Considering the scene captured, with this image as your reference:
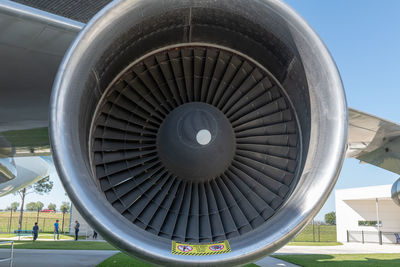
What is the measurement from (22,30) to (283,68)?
2.24 meters

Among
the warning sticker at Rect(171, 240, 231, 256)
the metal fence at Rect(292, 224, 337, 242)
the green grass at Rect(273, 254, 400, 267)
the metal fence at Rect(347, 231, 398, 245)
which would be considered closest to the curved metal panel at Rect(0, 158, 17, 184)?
the warning sticker at Rect(171, 240, 231, 256)

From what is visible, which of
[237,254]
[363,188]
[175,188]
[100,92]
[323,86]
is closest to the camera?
[237,254]

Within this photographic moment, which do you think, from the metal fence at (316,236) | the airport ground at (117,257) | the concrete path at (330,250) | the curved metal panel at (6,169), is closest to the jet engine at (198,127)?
the airport ground at (117,257)

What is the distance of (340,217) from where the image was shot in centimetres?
2573

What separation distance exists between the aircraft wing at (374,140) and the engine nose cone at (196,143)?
2.52 m

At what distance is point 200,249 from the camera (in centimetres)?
233

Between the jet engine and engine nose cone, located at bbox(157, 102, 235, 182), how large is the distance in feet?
0.04

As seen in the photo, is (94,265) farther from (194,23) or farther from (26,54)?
(194,23)

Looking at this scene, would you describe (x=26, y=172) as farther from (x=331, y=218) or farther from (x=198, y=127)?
(x=331, y=218)

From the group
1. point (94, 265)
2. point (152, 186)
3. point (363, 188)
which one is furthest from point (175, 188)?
point (363, 188)

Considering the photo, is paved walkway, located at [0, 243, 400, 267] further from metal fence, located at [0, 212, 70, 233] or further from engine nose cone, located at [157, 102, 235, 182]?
metal fence, located at [0, 212, 70, 233]

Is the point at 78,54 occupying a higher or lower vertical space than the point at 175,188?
higher

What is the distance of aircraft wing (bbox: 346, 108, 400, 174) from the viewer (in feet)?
17.1

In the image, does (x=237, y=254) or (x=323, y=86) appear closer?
(x=237, y=254)
